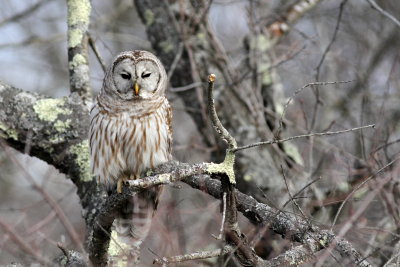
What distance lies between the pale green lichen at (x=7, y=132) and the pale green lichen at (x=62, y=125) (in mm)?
333

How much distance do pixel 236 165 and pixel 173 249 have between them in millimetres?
2692

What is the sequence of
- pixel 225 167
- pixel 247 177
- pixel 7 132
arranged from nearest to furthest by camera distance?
1. pixel 225 167
2. pixel 7 132
3. pixel 247 177

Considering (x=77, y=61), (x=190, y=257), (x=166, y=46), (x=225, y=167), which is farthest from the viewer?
(x=166, y=46)

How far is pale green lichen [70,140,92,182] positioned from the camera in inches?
216

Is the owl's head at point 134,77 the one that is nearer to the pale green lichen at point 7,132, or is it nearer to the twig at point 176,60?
the pale green lichen at point 7,132

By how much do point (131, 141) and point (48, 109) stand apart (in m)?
0.85

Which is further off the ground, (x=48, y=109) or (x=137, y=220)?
(x=48, y=109)

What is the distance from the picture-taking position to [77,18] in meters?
6.14

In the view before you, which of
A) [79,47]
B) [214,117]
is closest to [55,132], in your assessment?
[79,47]

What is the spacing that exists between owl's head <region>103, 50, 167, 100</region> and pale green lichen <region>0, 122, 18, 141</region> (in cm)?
82

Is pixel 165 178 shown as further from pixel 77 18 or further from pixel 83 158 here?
pixel 77 18

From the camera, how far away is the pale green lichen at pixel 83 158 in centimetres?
548

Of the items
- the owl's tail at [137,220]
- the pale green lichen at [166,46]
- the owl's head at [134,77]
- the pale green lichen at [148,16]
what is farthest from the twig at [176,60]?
the owl's tail at [137,220]

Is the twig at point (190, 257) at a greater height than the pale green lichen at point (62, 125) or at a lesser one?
lesser
